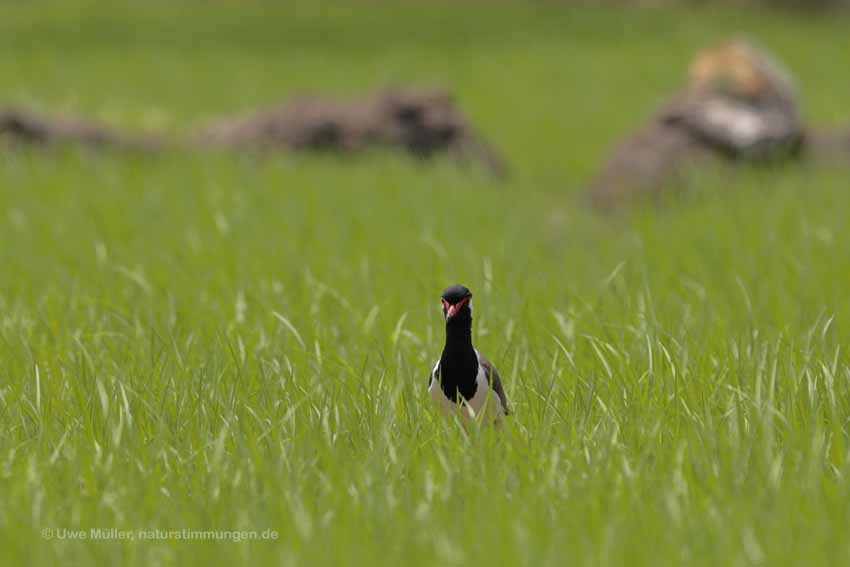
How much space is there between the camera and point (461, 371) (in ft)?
11.3

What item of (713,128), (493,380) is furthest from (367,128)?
(493,380)

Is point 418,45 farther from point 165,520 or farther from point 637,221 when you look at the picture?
point 165,520

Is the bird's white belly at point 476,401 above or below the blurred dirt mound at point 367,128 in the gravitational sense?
below

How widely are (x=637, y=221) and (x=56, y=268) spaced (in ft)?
15.0

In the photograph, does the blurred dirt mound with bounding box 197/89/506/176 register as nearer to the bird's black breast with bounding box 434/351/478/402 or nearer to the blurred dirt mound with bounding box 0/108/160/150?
the blurred dirt mound with bounding box 0/108/160/150

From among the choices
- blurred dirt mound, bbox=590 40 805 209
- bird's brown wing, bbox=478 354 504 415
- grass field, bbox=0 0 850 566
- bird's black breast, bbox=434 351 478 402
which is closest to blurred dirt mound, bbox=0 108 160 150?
grass field, bbox=0 0 850 566

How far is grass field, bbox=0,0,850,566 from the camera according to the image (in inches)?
115

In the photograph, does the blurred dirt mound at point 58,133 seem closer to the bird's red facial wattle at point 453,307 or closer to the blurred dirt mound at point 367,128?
the blurred dirt mound at point 367,128

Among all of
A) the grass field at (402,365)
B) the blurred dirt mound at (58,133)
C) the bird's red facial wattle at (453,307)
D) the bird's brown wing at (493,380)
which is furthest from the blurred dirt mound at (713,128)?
the bird's red facial wattle at (453,307)

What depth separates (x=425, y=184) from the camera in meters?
9.79

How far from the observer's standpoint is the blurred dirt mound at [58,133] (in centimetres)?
1101

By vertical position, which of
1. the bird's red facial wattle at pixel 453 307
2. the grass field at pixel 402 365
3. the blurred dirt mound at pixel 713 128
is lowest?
the grass field at pixel 402 365

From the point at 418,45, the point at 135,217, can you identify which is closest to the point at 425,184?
the point at 135,217

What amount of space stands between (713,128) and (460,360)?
8.21 metres
